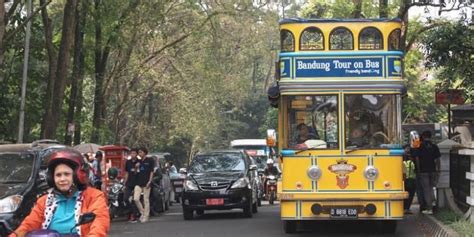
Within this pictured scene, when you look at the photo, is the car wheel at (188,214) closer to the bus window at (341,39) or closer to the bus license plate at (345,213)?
Answer: the bus license plate at (345,213)

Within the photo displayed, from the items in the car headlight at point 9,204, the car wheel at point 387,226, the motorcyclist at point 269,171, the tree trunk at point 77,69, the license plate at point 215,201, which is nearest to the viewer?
the car headlight at point 9,204

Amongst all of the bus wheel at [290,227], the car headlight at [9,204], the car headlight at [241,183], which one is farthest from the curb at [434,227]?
the car headlight at [9,204]

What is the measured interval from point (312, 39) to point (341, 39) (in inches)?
19.4

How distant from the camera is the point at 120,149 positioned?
76.5ft

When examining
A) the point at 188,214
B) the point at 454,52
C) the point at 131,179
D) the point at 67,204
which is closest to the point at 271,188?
the point at 188,214

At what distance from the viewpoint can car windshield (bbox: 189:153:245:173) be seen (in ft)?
60.7

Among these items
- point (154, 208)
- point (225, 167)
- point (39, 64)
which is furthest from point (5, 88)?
point (225, 167)

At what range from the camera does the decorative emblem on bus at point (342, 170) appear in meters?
12.5

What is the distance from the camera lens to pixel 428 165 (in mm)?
15359

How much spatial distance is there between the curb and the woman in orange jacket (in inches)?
299

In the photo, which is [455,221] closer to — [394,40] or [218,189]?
[394,40]

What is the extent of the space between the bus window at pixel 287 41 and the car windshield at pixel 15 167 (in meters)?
4.61

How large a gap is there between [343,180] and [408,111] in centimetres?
1175

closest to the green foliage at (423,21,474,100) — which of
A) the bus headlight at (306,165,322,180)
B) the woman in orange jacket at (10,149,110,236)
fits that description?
the bus headlight at (306,165,322,180)
